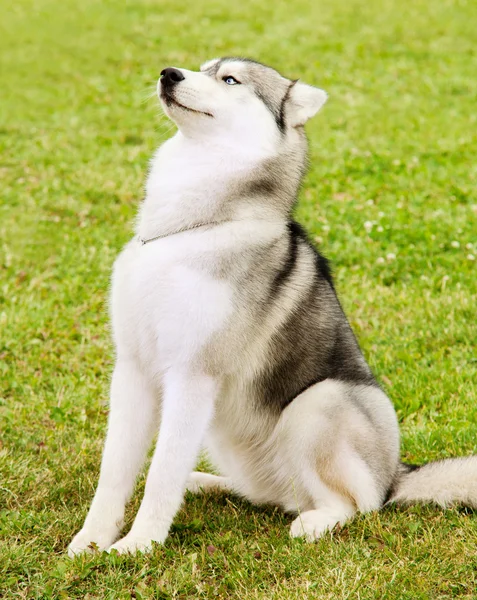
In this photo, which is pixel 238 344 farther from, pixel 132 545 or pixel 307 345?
pixel 132 545

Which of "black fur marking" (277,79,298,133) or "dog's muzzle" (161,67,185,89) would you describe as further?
"black fur marking" (277,79,298,133)

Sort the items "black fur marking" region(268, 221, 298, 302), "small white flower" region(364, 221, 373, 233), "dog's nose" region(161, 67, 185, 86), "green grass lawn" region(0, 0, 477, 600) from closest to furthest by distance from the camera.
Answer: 1. "green grass lawn" region(0, 0, 477, 600)
2. "dog's nose" region(161, 67, 185, 86)
3. "black fur marking" region(268, 221, 298, 302)
4. "small white flower" region(364, 221, 373, 233)

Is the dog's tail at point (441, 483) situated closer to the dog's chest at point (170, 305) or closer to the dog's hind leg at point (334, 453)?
the dog's hind leg at point (334, 453)

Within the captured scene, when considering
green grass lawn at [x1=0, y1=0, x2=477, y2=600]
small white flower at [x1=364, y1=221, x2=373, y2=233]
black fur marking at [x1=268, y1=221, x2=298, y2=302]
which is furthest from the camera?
small white flower at [x1=364, y1=221, x2=373, y2=233]

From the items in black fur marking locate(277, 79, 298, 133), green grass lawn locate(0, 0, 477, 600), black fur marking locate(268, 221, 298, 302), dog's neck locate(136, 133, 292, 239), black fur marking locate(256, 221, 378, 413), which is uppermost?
black fur marking locate(277, 79, 298, 133)

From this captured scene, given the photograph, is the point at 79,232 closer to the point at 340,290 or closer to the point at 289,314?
the point at 340,290

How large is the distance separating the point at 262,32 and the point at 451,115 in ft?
16.2

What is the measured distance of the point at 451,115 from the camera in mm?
10555

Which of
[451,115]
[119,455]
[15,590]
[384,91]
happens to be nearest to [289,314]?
[119,455]

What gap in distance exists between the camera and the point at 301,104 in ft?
12.8

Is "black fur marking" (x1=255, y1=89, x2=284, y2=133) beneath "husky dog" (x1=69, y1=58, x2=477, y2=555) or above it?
above

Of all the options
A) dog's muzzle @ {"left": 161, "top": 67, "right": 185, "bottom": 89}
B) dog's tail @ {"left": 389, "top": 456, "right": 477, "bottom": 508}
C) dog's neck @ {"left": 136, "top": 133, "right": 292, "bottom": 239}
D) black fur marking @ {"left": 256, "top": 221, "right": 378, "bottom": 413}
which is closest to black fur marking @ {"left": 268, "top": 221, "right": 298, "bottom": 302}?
black fur marking @ {"left": 256, "top": 221, "right": 378, "bottom": 413}

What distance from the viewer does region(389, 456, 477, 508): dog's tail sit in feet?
12.4

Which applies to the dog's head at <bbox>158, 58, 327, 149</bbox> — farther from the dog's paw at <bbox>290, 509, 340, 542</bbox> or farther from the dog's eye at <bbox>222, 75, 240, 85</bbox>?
the dog's paw at <bbox>290, 509, 340, 542</bbox>
